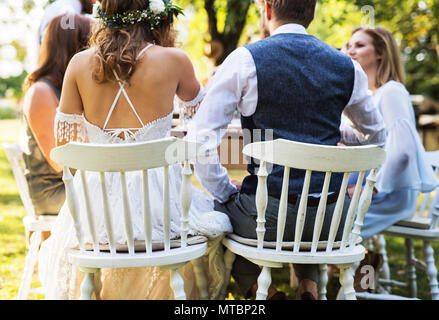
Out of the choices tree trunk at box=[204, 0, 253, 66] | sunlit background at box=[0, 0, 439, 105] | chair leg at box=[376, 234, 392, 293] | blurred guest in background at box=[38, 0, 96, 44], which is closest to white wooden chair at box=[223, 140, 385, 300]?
sunlit background at box=[0, 0, 439, 105]

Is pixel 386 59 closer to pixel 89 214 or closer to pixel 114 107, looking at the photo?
pixel 114 107

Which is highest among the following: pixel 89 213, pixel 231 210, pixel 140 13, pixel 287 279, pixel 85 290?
pixel 140 13

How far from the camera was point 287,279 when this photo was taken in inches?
131

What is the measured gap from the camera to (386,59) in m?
2.85

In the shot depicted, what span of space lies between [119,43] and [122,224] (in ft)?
2.40

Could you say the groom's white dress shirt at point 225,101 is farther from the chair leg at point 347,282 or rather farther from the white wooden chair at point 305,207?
the chair leg at point 347,282

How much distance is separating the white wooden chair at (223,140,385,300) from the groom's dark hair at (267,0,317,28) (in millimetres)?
626

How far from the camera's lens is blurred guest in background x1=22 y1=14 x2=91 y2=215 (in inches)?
93.0

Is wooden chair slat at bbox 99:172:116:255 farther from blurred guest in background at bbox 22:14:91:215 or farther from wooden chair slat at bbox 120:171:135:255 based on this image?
blurred guest in background at bbox 22:14:91:215

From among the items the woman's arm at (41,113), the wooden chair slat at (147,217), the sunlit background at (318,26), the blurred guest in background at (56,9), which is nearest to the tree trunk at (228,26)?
the sunlit background at (318,26)

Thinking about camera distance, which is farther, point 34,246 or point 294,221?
point 34,246

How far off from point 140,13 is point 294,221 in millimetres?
1048
